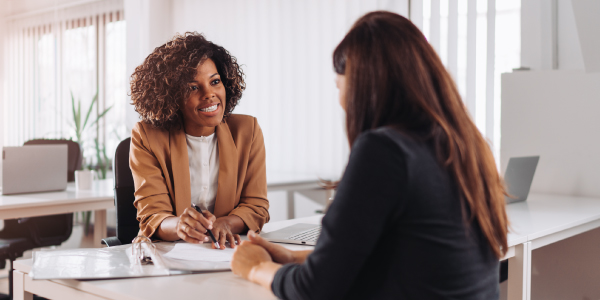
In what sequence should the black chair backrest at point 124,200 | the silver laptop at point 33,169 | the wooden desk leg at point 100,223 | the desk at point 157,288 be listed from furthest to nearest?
the wooden desk leg at point 100,223 < the silver laptop at point 33,169 < the black chair backrest at point 124,200 < the desk at point 157,288

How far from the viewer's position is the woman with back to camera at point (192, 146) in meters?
1.52

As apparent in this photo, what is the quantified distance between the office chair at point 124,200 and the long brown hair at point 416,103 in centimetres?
121

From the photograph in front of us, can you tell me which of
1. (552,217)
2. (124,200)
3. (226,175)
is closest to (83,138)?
(124,200)

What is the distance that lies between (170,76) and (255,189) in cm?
46

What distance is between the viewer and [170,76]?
1.56 m

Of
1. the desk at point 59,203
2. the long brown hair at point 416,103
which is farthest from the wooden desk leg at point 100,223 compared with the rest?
the long brown hair at point 416,103

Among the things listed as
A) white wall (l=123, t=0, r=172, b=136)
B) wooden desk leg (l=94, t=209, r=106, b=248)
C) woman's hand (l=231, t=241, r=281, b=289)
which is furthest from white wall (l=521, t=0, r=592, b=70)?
white wall (l=123, t=0, r=172, b=136)

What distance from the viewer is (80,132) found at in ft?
15.9

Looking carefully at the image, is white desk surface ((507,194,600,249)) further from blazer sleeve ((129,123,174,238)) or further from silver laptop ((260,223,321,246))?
blazer sleeve ((129,123,174,238))

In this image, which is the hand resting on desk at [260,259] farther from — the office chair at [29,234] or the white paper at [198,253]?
the office chair at [29,234]

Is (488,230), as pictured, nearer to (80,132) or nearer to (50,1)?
(80,132)

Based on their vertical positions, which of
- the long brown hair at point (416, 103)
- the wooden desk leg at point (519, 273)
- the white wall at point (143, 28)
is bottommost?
the wooden desk leg at point (519, 273)

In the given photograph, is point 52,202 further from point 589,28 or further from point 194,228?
point 589,28

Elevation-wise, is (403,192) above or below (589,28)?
below
